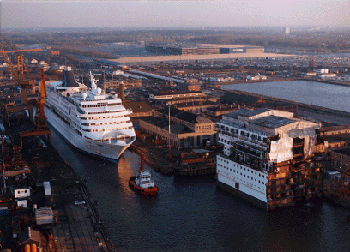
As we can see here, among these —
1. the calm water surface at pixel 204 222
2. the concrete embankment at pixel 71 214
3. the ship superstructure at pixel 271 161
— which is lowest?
the calm water surface at pixel 204 222

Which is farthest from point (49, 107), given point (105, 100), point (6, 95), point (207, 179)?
point (207, 179)

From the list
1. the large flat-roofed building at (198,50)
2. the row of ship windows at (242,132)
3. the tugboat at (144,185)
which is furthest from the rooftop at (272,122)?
the large flat-roofed building at (198,50)

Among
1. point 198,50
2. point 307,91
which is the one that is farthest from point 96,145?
point 198,50

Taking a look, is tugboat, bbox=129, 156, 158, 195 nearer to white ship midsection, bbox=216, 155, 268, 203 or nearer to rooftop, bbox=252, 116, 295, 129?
white ship midsection, bbox=216, 155, 268, 203

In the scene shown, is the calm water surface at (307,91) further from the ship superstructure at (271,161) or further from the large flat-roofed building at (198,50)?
the large flat-roofed building at (198,50)

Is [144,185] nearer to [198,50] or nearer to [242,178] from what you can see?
[242,178]

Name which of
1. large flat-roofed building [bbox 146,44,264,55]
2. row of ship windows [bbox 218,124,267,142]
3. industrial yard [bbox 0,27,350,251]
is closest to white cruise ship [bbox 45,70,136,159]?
industrial yard [bbox 0,27,350,251]
